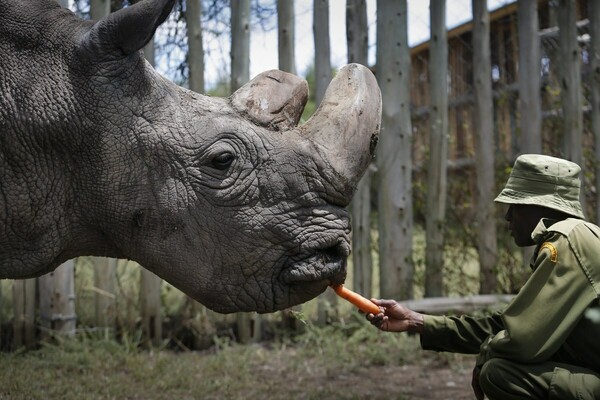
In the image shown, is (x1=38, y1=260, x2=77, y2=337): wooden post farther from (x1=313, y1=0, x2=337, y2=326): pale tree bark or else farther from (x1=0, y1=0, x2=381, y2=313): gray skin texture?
(x1=0, y1=0, x2=381, y2=313): gray skin texture

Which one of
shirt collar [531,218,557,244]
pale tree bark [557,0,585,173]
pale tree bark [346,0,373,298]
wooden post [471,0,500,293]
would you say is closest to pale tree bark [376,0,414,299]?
pale tree bark [346,0,373,298]

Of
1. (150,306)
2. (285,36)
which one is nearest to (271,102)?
(285,36)

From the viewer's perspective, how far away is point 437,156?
6.75 metres

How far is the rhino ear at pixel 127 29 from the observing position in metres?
2.99

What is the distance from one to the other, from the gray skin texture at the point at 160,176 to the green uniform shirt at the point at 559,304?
2.28 ft

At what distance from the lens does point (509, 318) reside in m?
3.18

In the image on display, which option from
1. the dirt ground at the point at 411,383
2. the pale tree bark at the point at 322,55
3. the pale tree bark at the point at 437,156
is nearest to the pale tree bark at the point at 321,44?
the pale tree bark at the point at 322,55

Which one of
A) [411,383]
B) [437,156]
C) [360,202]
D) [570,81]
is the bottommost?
[411,383]

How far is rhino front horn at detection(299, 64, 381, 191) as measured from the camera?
124 inches

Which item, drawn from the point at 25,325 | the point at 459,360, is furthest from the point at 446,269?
the point at 25,325

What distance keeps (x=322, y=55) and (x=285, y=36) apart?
0.35m

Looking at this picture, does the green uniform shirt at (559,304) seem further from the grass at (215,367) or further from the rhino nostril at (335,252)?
the grass at (215,367)

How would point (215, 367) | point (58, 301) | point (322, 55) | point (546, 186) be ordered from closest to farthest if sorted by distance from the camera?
point (546, 186) < point (215, 367) < point (58, 301) < point (322, 55)

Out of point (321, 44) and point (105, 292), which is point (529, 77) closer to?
point (321, 44)
